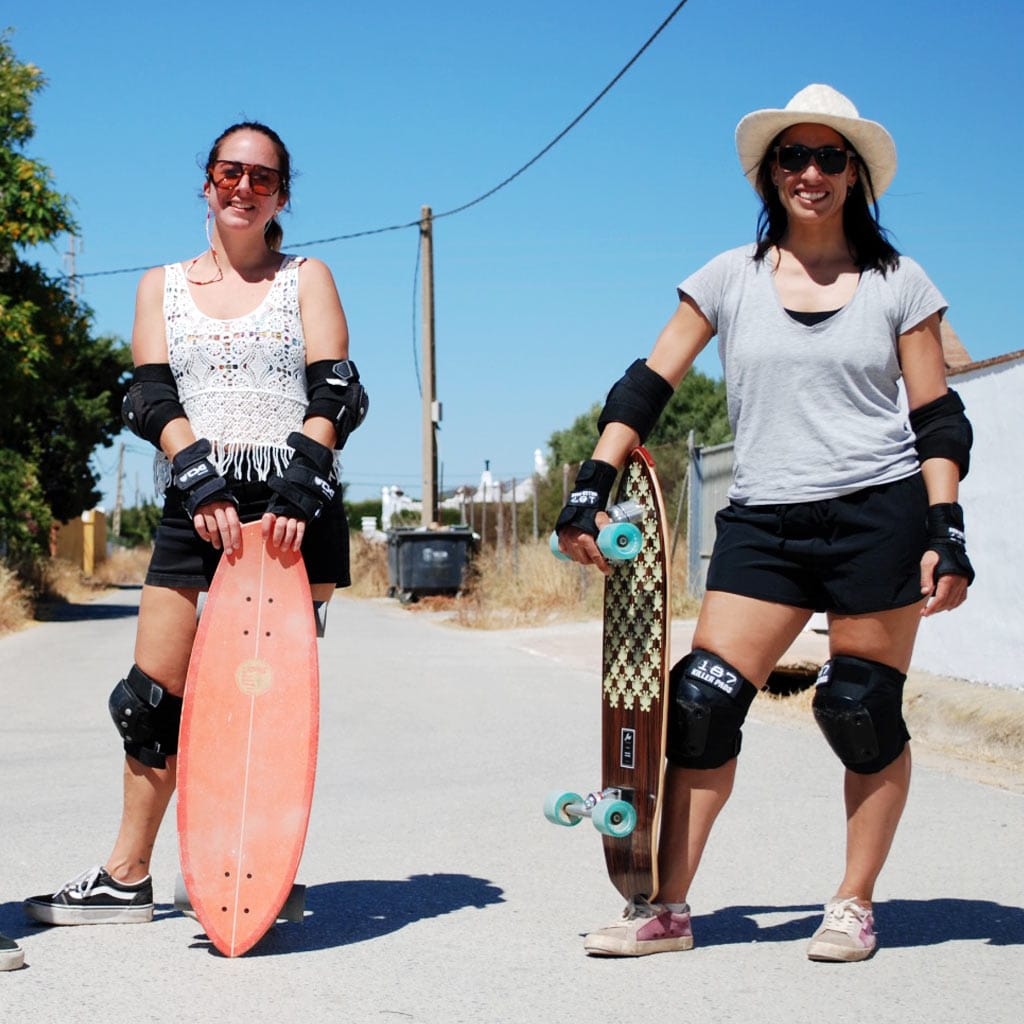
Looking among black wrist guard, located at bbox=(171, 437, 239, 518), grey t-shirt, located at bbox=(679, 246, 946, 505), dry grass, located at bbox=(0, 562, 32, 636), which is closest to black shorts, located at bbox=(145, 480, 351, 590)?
black wrist guard, located at bbox=(171, 437, 239, 518)

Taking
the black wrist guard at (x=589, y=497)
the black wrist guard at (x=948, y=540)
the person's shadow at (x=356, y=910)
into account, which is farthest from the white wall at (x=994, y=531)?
the black wrist guard at (x=589, y=497)

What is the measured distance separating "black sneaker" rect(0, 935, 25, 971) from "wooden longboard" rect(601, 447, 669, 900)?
1380 millimetres

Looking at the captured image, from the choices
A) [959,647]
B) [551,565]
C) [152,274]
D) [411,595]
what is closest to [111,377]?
[411,595]

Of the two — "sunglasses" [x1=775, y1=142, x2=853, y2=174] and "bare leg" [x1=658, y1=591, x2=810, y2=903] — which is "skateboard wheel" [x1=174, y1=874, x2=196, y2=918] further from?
"sunglasses" [x1=775, y1=142, x2=853, y2=174]

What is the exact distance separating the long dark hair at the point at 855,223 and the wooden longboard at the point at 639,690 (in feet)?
2.26

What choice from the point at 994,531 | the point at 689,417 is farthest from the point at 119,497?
the point at 994,531

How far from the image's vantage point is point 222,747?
397 centimetres

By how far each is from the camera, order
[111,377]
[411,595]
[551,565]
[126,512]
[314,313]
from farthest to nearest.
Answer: [126,512] < [111,377] < [411,595] < [551,565] < [314,313]

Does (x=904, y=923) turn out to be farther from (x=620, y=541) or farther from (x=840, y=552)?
(x=620, y=541)

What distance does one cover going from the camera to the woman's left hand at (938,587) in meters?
3.70

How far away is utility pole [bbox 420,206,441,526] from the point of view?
2966 cm

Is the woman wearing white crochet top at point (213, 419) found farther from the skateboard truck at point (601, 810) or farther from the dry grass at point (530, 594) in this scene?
the dry grass at point (530, 594)

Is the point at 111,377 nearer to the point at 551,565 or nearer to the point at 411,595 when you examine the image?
the point at 411,595

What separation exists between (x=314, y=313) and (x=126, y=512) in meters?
87.5
